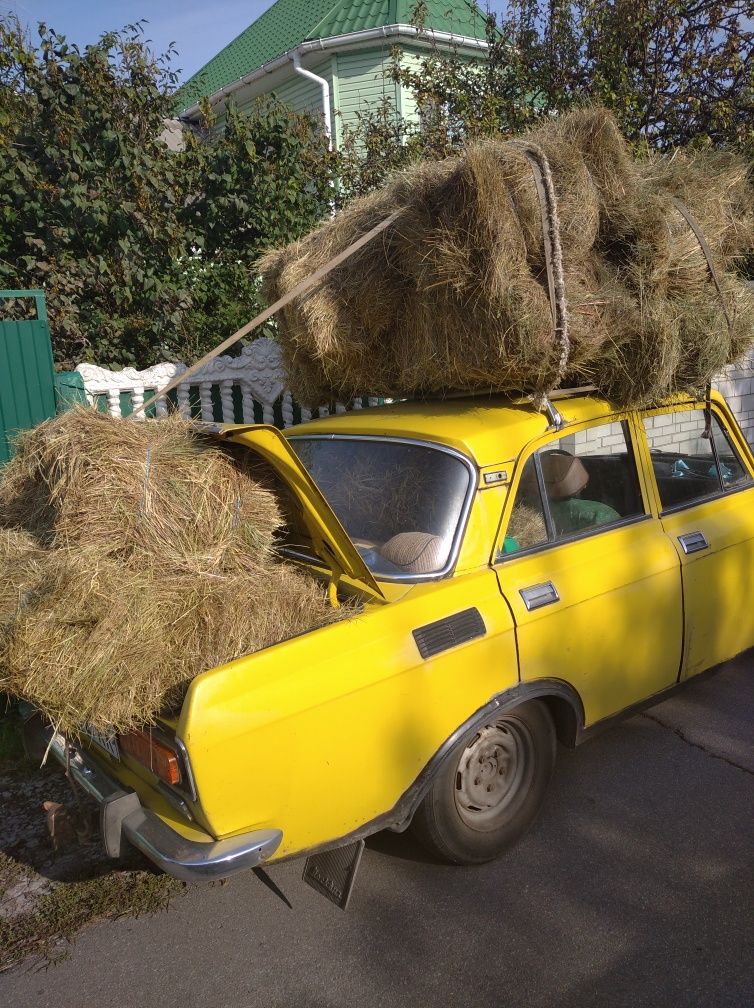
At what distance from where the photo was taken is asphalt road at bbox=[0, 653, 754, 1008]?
2625mm

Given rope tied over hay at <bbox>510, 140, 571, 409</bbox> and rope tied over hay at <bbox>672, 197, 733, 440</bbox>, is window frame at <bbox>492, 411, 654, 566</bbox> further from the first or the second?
rope tied over hay at <bbox>672, 197, 733, 440</bbox>

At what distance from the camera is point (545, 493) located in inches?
133

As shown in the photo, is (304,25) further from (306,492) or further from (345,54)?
(306,492)

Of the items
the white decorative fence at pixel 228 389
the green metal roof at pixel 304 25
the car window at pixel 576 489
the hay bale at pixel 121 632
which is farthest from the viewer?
the green metal roof at pixel 304 25

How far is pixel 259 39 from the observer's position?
15.8m

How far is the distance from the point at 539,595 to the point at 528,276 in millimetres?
1331

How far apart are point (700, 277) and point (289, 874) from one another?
322 cm

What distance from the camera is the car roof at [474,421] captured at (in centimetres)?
327

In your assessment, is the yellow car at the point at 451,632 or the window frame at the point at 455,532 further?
the window frame at the point at 455,532

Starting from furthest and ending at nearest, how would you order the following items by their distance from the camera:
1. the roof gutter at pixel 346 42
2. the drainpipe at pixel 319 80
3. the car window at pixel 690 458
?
the drainpipe at pixel 319 80 → the roof gutter at pixel 346 42 → the car window at pixel 690 458

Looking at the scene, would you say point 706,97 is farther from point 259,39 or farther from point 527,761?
point 259,39

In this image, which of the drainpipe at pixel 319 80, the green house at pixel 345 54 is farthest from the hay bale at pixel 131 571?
the drainpipe at pixel 319 80

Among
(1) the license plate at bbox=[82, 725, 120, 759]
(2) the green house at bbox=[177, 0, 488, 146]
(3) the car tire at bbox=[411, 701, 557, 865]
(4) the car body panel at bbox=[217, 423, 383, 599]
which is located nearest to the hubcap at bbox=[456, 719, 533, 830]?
(3) the car tire at bbox=[411, 701, 557, 865]

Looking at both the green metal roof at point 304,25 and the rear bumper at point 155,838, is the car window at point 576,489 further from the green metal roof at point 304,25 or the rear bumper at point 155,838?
the green metal roof at point 304,25
